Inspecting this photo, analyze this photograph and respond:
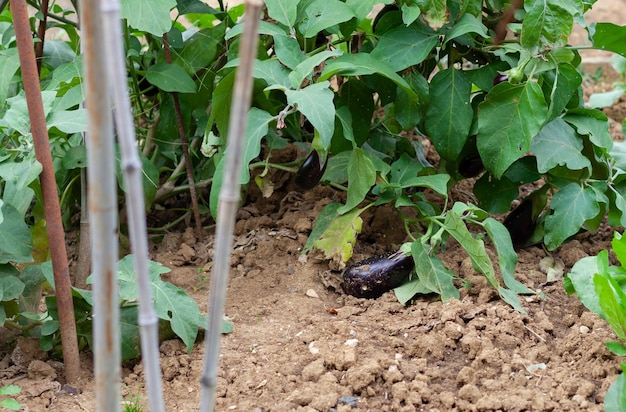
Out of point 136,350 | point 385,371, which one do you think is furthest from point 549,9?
point 136,350

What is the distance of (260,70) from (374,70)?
0.33 meters

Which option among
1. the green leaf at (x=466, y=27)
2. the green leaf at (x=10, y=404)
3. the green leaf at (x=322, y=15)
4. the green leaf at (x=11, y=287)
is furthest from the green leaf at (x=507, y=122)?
the green leaf at (x=10, y=404)

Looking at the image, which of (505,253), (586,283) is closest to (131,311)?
(505,253)

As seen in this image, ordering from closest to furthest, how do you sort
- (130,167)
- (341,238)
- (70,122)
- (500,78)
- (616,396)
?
(130,167) < (616,396) < (70,122) < (341,238) < (500,78)

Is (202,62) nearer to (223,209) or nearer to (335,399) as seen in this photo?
(335,399)

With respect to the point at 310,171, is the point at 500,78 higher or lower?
higher

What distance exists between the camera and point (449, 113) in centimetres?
248

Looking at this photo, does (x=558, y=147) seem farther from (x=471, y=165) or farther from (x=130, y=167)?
(x=130, y=167)

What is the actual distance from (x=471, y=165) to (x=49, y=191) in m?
1.45

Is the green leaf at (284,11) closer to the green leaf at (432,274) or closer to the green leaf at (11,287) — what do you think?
the green leaf at (432,274)

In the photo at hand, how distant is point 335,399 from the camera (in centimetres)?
183

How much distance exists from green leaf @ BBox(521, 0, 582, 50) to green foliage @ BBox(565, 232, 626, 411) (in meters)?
0.70

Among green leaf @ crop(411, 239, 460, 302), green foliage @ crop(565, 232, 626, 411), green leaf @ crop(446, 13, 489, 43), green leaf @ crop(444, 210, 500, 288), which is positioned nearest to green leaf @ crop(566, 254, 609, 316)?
green foliage @ crop(565, 232, 626, 411)

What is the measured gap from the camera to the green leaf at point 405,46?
236 cm
